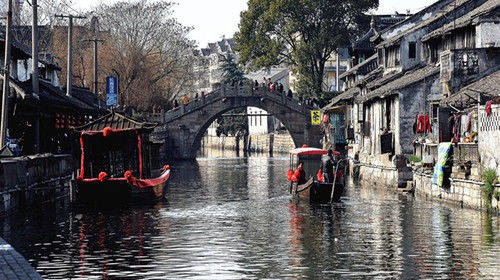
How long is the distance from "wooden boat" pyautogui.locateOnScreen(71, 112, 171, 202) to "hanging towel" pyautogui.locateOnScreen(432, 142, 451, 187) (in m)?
10.8

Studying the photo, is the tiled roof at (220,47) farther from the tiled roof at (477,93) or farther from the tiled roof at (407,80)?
the tiled roof at (477,93)

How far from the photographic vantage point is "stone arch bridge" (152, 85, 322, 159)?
77875 mm

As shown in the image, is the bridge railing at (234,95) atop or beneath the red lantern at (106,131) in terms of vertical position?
atop

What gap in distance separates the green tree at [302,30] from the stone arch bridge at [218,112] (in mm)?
3591

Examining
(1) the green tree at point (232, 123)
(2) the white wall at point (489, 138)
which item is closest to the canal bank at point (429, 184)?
(2) the white wall at point (489, 138)

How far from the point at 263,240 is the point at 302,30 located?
51611mm

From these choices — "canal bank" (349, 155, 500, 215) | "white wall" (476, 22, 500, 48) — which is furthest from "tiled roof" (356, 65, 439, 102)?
"white wall" (476, 22, 500, 48)

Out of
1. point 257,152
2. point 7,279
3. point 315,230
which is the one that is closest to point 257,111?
point 257,152

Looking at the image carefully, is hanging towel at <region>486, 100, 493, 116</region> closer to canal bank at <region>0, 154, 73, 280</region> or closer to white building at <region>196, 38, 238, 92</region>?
canal bank at <region>0, 154, 73, 280</region>

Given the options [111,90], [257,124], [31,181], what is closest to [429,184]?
[31,181]

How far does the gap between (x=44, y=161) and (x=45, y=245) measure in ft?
41.3

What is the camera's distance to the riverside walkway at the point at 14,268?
14.4m

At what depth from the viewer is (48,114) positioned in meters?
41.3

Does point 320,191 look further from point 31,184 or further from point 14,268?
point 14,268
